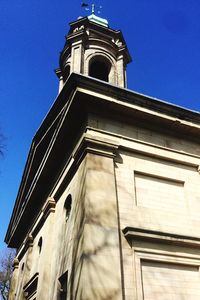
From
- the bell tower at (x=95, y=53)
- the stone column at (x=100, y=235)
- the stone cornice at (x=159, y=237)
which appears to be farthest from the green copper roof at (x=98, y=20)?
the stone cornice at (x=159, y=237)

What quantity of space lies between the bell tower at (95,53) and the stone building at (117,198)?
5.84 m

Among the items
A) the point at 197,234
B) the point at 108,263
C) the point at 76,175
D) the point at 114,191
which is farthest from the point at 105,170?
the point at 197,234

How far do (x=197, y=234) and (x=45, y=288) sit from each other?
570 centimetres

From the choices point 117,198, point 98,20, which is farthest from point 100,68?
point 117,198

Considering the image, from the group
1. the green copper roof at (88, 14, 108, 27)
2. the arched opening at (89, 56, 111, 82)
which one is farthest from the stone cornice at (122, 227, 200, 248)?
the green copper roof at (88, 14, 108, 27)

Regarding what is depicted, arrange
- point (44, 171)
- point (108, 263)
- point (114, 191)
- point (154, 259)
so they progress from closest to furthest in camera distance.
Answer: point (108, 263)
point (154, 259)
point (114, 191)
point (44, 171)

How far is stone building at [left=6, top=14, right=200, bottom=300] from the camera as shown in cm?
895

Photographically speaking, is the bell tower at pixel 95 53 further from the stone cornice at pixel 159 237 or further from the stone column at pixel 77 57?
the stone cornice at pixel 159 237

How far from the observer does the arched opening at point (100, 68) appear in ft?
66.5

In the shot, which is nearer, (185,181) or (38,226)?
(185,181)

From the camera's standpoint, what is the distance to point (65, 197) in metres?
12.6

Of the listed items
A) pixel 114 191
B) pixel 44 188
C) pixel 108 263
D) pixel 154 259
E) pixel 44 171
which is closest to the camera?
pixel 108 263

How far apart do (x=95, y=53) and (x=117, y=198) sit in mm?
12280

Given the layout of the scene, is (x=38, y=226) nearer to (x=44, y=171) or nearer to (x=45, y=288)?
(x=44, y=171)
